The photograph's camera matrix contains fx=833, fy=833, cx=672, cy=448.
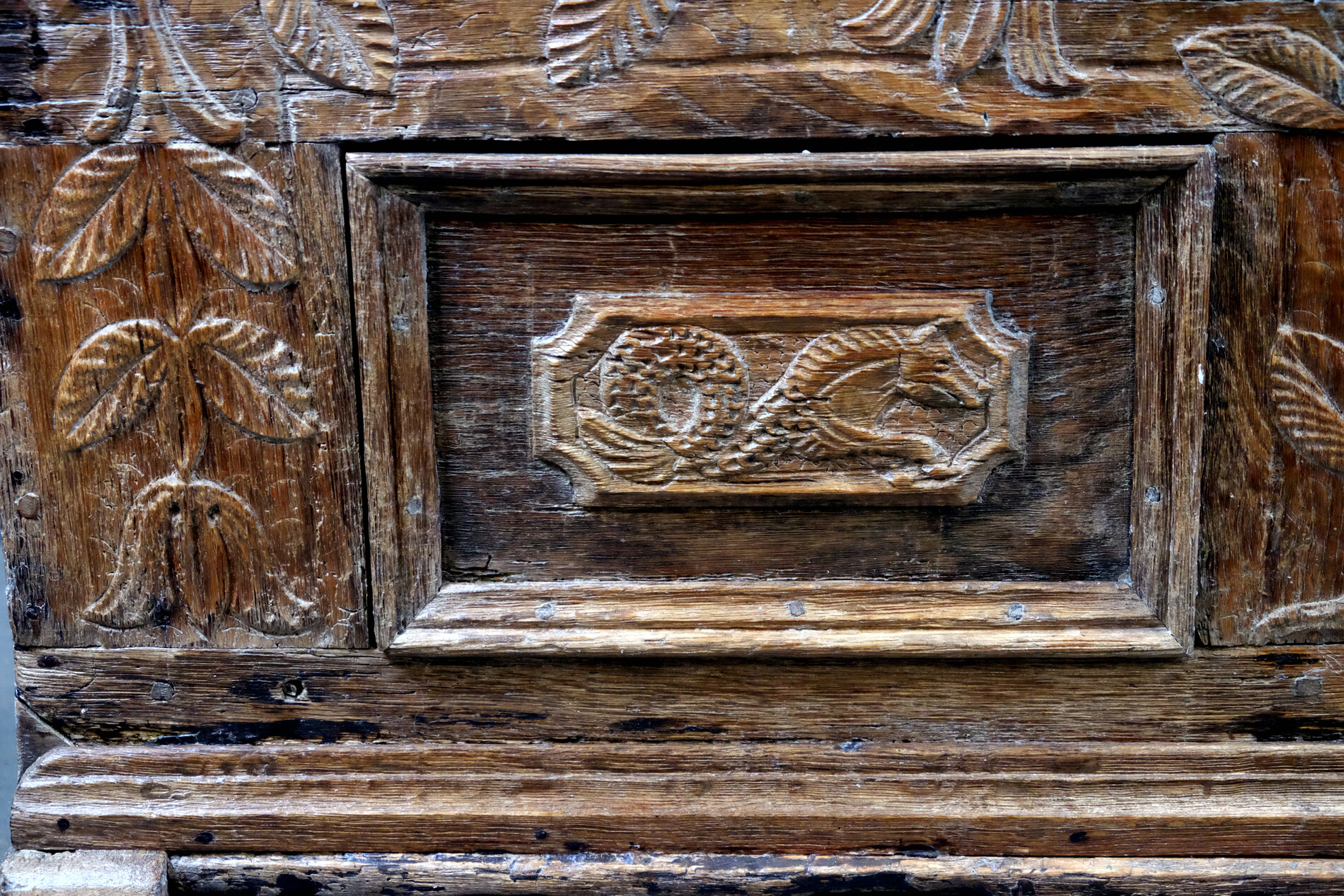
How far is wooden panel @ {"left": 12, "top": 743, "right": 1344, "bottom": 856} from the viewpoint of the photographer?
2.48ft

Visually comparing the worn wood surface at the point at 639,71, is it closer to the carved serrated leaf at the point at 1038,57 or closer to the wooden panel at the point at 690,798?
the carved serrated leaf at the point at 1038,57

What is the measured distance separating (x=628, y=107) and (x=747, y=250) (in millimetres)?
152

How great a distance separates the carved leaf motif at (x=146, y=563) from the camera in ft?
2.42

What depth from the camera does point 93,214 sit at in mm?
699

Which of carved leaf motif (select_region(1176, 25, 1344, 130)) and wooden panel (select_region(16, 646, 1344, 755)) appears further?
wooden panel (select_region(16, 646, 1344, 755))

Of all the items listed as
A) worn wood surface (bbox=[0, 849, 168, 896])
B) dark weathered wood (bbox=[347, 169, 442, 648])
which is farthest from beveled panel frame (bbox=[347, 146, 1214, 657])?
worn wood surface (bbox=[0, 849, 168, 896])

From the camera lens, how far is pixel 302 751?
0.77m

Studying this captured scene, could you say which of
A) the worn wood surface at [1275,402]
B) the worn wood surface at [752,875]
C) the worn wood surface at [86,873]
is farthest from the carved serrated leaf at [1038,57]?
the worn wood surface at [86,873]

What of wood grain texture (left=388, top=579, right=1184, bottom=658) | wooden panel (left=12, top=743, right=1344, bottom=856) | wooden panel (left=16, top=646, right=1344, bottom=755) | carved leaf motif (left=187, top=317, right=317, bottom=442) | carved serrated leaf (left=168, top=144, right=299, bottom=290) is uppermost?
carved serrated leaf (left=168, top=144, right=299, bottom=290)

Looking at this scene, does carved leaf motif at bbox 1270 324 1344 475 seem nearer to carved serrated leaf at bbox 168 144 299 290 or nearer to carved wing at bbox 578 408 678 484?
carved wing at bbox 578 408 678 484

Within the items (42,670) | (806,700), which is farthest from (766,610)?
(42,670)

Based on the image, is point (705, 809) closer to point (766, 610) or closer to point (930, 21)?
point (766, 610)

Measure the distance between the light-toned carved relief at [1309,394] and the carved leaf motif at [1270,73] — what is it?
171 mm

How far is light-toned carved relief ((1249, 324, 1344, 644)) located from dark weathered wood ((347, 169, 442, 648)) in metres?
0.73
